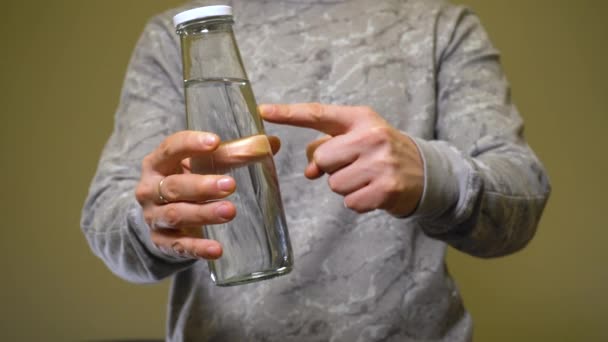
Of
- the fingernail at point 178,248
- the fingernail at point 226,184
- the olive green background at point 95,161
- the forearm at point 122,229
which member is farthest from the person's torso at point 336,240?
the olive green background at point 95,161

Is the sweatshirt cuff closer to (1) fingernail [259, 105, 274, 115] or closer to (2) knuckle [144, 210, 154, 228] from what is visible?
(1) fingernail [259, 105, 274, 115]

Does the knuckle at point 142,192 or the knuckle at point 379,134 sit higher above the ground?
the knuckle at point 379,134

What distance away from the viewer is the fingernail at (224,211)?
60 centimetres

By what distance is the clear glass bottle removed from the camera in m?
0.64

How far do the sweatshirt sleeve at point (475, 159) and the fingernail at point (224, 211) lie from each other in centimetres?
20

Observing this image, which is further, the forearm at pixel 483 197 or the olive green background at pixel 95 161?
the olive green background at pixel 95 161

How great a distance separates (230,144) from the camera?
0.62 m

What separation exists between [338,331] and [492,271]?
985 millimetres

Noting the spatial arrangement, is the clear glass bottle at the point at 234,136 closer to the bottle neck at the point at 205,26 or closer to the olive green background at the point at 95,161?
the bottle neck at the point at 205,26

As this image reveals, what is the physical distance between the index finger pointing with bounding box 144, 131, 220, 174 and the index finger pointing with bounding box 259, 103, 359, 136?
0.07 meters

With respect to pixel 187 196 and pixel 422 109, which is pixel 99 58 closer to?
pixel 422 109

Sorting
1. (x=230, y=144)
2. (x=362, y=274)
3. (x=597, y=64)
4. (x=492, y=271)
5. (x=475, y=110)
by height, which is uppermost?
(x=230, y=144)

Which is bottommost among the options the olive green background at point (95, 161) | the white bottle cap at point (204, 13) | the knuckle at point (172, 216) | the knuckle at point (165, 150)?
the olive green background at point (95, 161)

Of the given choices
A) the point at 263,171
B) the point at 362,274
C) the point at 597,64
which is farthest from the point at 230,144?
the point at 597,64
